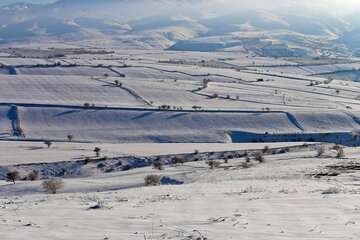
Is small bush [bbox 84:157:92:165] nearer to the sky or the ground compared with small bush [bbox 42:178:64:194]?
nearer to the ground

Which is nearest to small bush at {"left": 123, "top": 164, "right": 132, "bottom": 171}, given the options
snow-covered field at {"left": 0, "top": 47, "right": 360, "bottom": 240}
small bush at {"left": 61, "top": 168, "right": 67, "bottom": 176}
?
snow-covered field at {"left": 0, "top": 47, "right": 360, "bottom": 240}

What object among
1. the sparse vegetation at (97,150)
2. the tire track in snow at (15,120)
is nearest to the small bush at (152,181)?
the sparse vegetation at (97,150)

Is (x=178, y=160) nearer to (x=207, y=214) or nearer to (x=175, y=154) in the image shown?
(x=175, y=154)

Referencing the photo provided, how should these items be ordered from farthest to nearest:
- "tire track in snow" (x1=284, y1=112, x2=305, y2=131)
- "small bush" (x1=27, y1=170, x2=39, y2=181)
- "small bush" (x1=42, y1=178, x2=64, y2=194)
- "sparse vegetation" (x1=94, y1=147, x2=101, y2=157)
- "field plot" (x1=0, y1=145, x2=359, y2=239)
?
"tire track in snow" (x1=284, y1=112, x2=305, y2=131), "sparse vegetation" (x1=94, y1=147, x2=101, y2=157), "small bush" (x1=27, y1=170, x2=39, y2=181), "small bush" (x1=42, y1=178, x2=64, y2=194), "field plot" (x1=0, y1=145, x2=359, y2=239)

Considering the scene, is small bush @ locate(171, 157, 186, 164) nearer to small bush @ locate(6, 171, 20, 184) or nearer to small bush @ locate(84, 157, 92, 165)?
small bush @ locate(84, 157, 92, 165)

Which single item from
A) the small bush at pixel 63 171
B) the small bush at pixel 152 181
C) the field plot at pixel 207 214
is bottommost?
the small bush at pixel 63 171

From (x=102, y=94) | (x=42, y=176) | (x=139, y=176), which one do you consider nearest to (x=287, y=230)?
(x=139, y=176)

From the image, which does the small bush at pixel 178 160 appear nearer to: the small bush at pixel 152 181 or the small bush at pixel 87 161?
the small bush at pixel 87 161

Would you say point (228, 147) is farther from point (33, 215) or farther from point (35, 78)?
point (35, 78)
